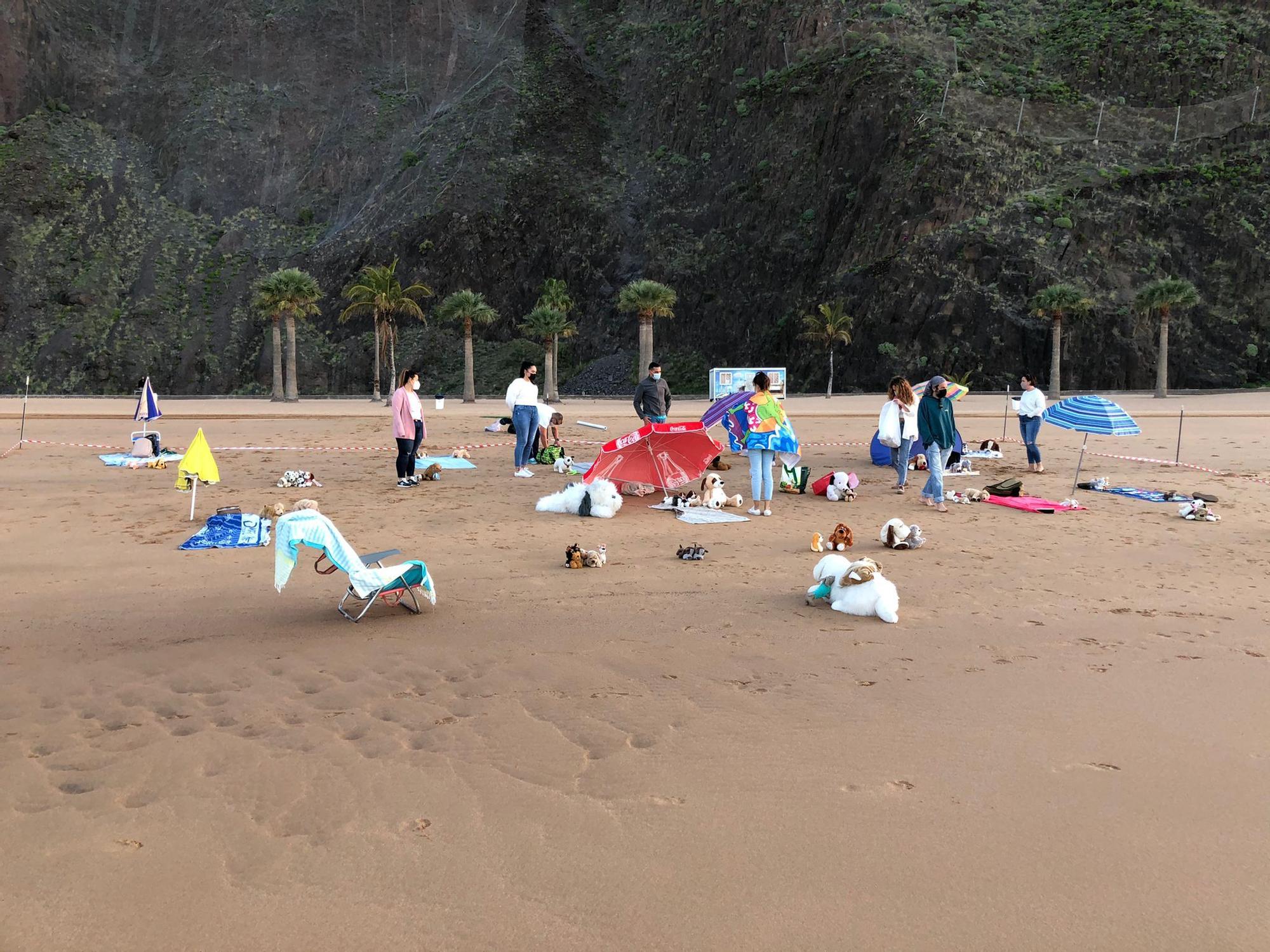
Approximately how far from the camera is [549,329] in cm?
4203

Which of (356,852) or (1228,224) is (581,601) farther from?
(1228,224)

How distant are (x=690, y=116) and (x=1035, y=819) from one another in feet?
231

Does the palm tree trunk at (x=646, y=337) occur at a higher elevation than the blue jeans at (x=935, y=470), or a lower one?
higher

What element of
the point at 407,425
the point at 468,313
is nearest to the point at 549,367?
the point at 468,313

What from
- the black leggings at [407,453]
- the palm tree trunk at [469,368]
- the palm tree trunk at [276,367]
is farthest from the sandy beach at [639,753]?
the palm tree trunk at [276,367]

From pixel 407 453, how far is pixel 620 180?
57281 mm

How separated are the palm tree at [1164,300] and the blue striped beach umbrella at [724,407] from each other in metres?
33.7

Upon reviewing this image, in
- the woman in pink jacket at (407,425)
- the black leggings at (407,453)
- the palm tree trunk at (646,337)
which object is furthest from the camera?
the palm tree trunk at (646,337)

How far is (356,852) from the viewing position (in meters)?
3.83

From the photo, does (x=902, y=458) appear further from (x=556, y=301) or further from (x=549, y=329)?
(x=556, y=301)

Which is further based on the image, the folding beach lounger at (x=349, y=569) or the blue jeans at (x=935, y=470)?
the blue jeans at (x=935, y=470)

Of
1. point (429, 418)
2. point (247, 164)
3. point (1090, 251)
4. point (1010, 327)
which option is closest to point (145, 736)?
point (429, 418)

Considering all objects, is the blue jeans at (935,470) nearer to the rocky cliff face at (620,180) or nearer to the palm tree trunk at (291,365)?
the palm tree trunk at (291,365)

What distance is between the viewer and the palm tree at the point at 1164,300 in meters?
38.9
